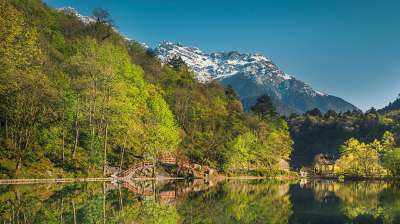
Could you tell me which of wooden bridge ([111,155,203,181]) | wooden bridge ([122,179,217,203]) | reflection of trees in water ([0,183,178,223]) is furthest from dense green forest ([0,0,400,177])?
reflection of trees in water ([0,183,178,223])

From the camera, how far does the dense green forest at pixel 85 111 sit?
60.7m

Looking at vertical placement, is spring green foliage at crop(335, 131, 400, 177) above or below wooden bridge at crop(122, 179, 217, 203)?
above

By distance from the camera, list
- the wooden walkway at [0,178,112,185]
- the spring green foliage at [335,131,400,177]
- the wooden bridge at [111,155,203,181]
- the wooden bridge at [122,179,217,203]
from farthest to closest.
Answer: the spring green foliage at [335,131,400,177] < the wooden bridge at [111,155,203,181] < the wooden walkway at [0,178,112,185] < the wooden bridge at [122,179,217,203]

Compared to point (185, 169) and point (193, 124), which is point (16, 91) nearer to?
point (185, 169)

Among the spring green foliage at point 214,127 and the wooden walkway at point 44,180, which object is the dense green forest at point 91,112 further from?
the wooden walkway at point 44,180

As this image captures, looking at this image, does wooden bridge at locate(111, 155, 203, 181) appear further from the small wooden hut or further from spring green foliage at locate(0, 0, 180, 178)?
the small wooden hut

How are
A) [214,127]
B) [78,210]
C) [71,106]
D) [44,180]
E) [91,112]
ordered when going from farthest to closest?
[214,127] < [91,112] < [71,106] < [44,180] < [78,210]

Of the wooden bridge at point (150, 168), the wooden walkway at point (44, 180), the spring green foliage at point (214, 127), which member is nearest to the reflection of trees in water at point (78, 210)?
the wooden walkway at point (44, 180)

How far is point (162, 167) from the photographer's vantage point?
102m

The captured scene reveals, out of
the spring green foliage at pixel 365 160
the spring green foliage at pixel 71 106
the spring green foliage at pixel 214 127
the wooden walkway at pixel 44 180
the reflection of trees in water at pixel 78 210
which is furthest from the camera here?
the spring green foliage at pixel 365 160

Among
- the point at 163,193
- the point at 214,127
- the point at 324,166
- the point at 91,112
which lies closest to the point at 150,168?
the point at 91,112

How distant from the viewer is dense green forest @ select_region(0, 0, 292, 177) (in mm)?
60688

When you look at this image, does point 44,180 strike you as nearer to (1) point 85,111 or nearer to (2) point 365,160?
(1) point 85,111

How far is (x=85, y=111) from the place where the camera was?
76562mm
